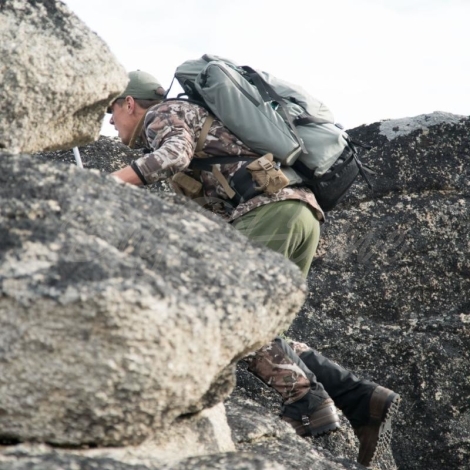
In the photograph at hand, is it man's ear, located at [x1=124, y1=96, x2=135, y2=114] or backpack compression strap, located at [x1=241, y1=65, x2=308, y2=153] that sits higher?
backpack compression strap, located at [x1=241, y1=65, x2=308, y2=153]

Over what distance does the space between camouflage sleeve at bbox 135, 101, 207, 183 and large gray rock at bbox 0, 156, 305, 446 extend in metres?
1.16

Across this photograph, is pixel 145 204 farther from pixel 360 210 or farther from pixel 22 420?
pixel 360 210

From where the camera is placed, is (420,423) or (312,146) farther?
(420,423)

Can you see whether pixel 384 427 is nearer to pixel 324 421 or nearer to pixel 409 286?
pixel 324 421

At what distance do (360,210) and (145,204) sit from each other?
481 centimetres

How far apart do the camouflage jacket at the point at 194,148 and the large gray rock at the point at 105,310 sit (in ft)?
4.35

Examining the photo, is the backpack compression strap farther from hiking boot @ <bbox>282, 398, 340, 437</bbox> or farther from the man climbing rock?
hiking boot @ <bbox>282, 398, 340, 437</bbox>

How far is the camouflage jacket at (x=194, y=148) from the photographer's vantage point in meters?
5.84

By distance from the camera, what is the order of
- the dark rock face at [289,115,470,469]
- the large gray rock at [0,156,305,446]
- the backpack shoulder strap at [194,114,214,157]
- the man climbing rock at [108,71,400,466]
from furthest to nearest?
the dark rock face at [289,115,470,469]
the backpack shoulder strap at [194,114,214,157]
the man climbing rock at [108,71,400,466]
the large gray rock at [0,156,305,446]

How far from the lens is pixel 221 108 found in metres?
6.12

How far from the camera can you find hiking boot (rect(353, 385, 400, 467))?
6.37 meters

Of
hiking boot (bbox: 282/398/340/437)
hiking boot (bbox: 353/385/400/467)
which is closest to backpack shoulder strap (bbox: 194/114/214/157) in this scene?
hiking boot (bbox: 282/398/340/437)

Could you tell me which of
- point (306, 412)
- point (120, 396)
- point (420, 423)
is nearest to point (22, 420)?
point (120, 396)

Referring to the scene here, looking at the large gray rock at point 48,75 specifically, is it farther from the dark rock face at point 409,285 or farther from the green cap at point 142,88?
the dark rock face at point 409,285
